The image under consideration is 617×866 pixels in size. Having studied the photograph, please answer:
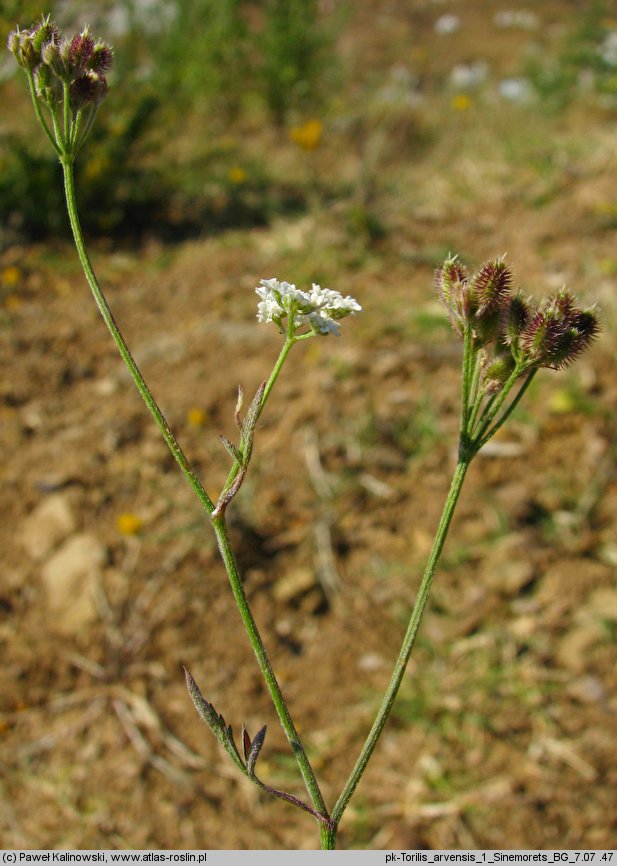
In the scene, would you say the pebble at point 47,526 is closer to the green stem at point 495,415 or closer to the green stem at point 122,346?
the green stem at point 122,346

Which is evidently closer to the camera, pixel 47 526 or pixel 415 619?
pixel 415 619

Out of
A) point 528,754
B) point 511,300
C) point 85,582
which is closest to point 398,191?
point 85,582

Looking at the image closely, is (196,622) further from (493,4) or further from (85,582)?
(493,4)

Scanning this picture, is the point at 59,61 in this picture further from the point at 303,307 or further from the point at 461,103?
the point at 461,103

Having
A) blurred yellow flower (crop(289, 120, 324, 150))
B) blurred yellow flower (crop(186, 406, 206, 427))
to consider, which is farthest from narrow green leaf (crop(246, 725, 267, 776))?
blurred yellow flower (crop(289, 120, 324, 150))

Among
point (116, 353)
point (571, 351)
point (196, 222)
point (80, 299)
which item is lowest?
point (571, 351)

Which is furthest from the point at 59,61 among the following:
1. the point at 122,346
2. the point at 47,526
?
the point at 47,526
